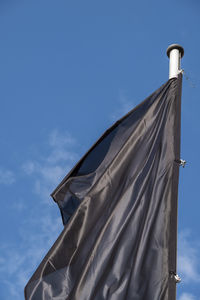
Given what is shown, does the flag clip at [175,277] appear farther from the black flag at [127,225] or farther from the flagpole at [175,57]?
the flagpole at [175,57]

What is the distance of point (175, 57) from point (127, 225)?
320 cm

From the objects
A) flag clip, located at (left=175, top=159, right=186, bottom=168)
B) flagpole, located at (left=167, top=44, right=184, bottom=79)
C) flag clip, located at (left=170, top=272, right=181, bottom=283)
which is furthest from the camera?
flagpole, located at (left=167, top=44, right=184, bottom=79)

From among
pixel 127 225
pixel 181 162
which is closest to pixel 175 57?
pixel 181 162

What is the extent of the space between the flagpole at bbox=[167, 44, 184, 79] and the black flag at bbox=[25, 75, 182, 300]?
1.44 feet

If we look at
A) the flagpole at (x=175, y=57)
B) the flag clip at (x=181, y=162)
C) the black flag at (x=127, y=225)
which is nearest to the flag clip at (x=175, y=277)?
the black flag at (x=127, y=225)

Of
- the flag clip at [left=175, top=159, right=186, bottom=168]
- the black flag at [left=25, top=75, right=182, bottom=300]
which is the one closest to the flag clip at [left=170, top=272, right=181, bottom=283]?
the black flag at [left=25, top=75, right=182, bottom=300]

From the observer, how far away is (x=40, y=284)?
602 cm

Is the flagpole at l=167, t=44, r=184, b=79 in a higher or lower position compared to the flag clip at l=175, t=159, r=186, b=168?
higher

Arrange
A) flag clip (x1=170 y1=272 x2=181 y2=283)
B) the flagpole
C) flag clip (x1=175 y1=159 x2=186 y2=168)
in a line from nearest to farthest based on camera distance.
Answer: flag clip (x1=170 y1=272 x2=181 y2=283), flag clip (x1=175 y1=159 x2=186 y2=168), the flagpole

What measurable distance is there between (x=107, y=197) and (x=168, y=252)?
47.0 inches

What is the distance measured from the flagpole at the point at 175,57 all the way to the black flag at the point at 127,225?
438 millimetres

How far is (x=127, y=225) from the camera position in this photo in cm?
620

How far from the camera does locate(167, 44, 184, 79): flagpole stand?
26.2 feet

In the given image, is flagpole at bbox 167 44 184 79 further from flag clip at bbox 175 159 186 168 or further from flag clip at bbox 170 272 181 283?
flag clip at bbox 170 272 181 283
